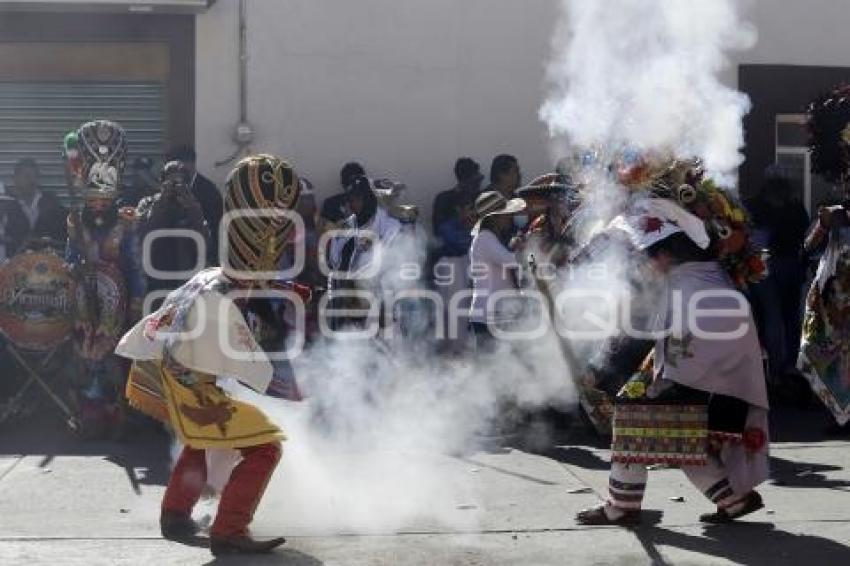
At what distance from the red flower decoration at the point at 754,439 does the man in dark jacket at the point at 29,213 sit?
5.69m

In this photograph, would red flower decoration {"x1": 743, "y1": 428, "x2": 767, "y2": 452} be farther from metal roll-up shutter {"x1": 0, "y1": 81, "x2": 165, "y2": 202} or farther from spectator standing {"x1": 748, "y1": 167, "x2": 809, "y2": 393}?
metal roll-up shutter {"x1": 0, "y1": 81, "x2": 165, "y2": 202}

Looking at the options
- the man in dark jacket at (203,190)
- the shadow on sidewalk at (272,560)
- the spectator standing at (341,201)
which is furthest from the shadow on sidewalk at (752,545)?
the spectator standing at (341,201)

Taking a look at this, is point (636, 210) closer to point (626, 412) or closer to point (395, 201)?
point (626, 412)

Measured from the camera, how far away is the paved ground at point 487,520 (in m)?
6.47

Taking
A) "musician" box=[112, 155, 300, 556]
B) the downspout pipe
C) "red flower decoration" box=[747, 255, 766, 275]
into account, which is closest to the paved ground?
"musician" box=[112, 155, 300, 556]

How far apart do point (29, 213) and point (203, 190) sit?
1312mm

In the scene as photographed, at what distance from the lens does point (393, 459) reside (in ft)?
27.2

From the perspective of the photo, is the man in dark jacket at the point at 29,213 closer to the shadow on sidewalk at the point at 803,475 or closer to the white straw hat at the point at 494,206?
the white straw hat at the point at 494,206

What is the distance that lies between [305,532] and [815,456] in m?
3.74

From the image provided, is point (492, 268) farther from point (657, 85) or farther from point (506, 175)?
point (657, 85)

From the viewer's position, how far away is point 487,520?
7.23 meters

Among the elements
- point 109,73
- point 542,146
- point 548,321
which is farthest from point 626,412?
point 109,73

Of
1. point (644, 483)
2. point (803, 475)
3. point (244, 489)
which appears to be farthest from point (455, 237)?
point (244, 489)

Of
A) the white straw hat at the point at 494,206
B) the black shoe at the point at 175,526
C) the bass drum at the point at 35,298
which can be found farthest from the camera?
the bass drum at the point at 35,298
